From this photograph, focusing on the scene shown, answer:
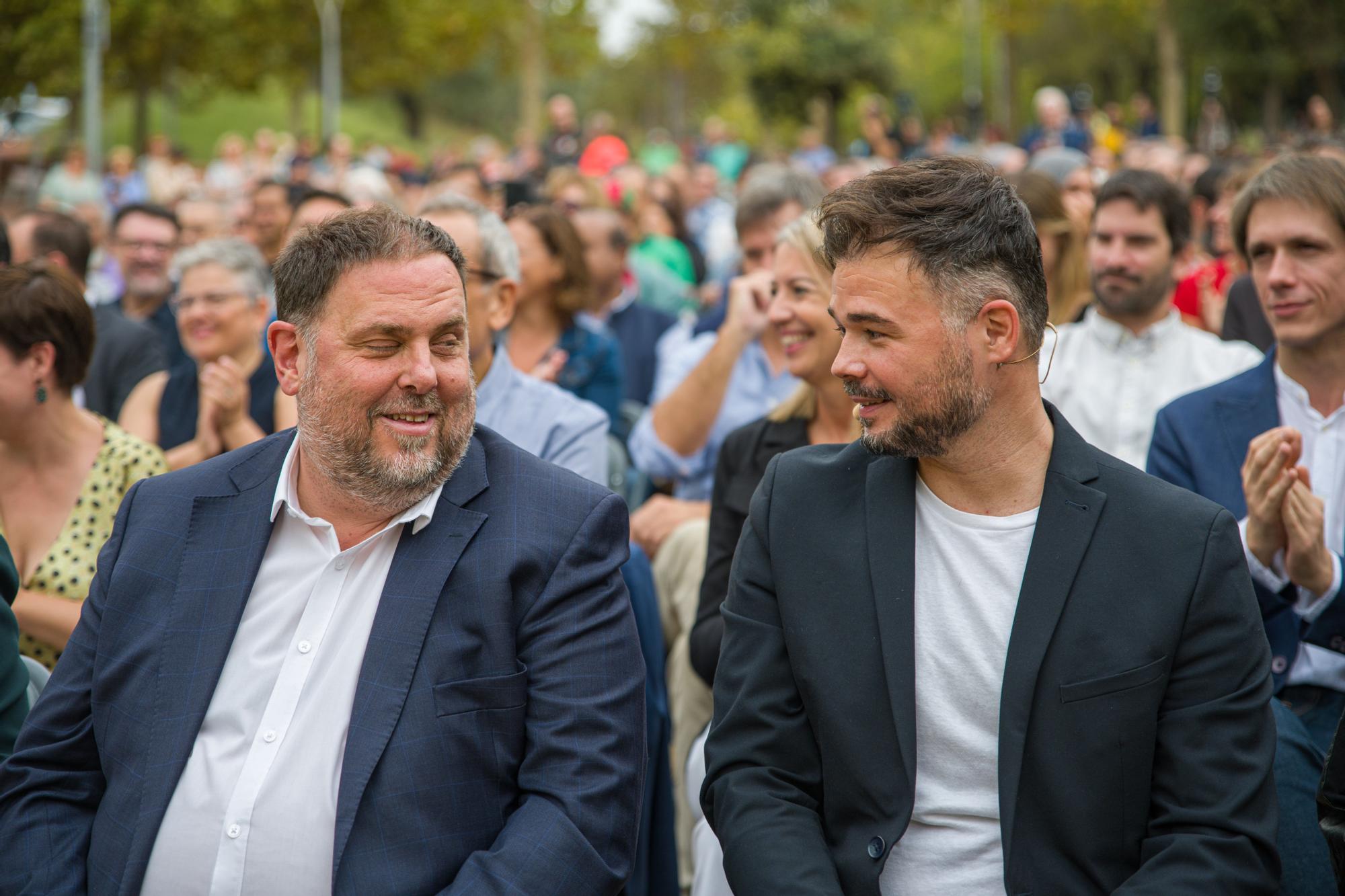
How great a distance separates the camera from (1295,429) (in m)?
3.33

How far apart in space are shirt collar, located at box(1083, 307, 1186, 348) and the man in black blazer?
8.86ft

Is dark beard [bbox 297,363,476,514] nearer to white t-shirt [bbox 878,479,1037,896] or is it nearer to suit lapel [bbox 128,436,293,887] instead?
suit lapel [bbox 128,436,293,887]

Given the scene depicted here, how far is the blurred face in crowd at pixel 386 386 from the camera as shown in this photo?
282 cm

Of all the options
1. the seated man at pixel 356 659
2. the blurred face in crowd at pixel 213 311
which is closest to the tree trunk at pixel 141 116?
the blurred face in crowd at pixel 213 311

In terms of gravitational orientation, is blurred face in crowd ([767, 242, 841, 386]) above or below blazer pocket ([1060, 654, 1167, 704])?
above

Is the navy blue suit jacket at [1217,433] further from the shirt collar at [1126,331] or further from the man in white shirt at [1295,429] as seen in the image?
the shirt collar at [1126,331]

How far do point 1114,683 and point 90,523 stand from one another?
3.01 m

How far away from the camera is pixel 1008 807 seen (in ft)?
8.09

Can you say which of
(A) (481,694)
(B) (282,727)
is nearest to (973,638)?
(A) (481,694)

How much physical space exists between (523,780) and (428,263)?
1114 mm

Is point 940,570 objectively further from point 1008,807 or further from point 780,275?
point 780,275

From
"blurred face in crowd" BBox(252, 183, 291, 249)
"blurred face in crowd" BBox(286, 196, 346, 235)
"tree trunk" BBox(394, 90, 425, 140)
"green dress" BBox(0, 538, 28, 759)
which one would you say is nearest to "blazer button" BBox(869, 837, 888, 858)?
"green dress" BBox(0, 538, 28, 759)

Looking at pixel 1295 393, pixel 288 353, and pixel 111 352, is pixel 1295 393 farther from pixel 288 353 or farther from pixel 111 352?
pixel 111 352

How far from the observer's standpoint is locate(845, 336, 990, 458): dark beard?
2578mm
